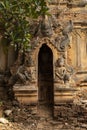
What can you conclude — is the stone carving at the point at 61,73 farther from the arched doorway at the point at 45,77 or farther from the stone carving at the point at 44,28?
the stone carving at the point at 44,28

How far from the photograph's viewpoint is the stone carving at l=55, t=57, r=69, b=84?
34.0ft

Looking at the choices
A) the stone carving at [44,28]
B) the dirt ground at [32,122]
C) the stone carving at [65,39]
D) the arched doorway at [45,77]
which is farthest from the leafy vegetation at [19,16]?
the dirt ground at [32,122]

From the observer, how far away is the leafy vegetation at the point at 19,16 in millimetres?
9625

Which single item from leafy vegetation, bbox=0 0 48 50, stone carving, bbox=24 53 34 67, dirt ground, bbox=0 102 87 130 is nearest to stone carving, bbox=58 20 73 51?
stone carving, bbox=24 53 34 67

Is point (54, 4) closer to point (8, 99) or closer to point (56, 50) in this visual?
point (56, 50)

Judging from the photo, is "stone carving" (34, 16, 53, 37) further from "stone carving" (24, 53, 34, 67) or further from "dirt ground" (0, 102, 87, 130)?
"dirt ground" (0, 102, 87, 130)

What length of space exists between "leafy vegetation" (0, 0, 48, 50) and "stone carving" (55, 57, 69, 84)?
3.52ft

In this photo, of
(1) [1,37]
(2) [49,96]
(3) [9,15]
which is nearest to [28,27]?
(3) [9,15]

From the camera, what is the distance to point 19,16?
10070mm

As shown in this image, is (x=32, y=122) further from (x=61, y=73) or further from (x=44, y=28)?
(x=44, y=28)

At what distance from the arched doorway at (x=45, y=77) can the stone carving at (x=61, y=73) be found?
574mm

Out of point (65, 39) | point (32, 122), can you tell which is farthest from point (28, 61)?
point (32, 122)

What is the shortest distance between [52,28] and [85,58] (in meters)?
1.56

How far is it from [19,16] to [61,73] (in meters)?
1.94
